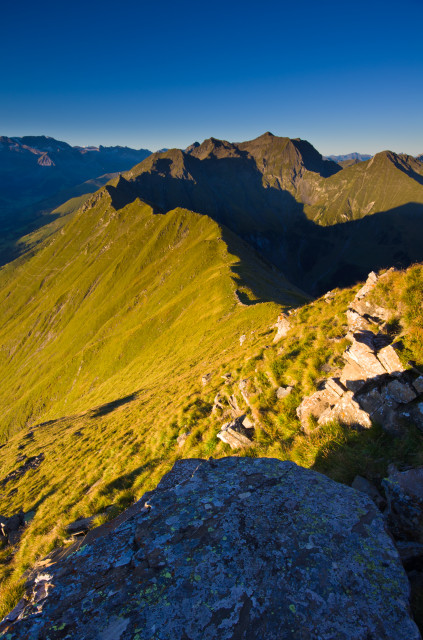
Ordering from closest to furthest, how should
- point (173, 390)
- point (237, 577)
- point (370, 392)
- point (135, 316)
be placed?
point (237, 577) < point (370, 392) < point (173, 390) < point (135, 316)

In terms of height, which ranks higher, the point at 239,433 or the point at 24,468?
the point at 239,433

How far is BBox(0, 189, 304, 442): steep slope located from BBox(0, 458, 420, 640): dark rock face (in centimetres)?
3452

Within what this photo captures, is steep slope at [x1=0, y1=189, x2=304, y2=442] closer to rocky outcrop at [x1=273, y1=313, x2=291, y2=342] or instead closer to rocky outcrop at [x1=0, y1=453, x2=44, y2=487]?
rocky outcrop at [x1=0, y1=453, x2=44, y2=487]

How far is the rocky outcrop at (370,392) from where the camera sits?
8891 millimetres

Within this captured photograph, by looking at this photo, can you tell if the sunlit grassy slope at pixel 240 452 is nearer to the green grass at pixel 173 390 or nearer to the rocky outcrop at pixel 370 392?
the green grass at pixel 173 390

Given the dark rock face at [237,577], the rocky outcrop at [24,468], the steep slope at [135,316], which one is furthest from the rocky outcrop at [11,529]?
the steep slope at [135,316]

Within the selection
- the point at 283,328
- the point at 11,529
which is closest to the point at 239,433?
the point at 283,328

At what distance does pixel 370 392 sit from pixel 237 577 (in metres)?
7.59

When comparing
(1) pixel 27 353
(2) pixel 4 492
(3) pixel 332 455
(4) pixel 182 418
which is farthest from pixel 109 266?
(3) pixel 332 455

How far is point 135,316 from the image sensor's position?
108062 mm

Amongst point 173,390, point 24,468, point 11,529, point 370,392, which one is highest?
point 370,392

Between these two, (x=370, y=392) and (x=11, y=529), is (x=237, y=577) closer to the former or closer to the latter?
(x=370, y=392)

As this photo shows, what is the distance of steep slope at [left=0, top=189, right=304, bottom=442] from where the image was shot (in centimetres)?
5999

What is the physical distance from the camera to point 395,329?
12297 millimetres
